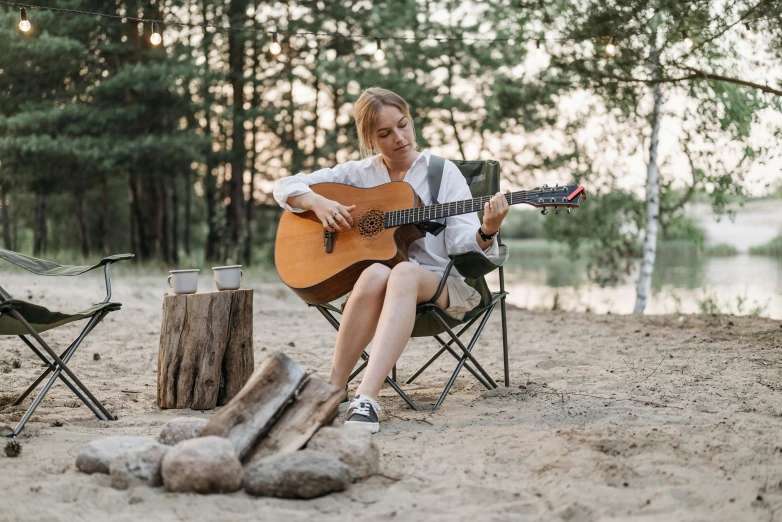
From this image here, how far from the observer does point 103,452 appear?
2.04 meters

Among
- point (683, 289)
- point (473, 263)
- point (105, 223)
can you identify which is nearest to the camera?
point (473, 263)

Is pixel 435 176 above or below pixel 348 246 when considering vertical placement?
above

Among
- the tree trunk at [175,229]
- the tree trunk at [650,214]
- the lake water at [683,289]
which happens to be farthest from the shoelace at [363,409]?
the tree trunk at [175,229]

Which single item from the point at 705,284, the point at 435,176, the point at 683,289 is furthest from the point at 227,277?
the point at 705,284

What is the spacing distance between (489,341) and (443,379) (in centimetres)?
144

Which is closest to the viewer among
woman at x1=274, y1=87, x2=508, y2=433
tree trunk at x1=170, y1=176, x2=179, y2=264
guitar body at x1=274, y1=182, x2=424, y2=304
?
woman at x1=274, y1=87, x2=508, y2=433

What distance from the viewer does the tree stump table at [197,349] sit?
3008 mm

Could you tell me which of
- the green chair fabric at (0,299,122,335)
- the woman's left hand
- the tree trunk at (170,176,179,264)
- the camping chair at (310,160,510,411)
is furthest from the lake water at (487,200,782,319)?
the tree trunk at (170,176,179,264)

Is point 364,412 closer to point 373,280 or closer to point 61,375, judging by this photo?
point 373,280

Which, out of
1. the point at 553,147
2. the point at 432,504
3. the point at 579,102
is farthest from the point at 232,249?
the point at 432,504

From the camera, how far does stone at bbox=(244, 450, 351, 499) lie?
1.86m

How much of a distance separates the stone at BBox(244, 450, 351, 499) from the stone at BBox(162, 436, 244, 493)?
0.05 metres

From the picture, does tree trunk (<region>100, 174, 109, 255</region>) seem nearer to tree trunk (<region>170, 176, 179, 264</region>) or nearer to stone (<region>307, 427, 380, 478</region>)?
tree trunk (<region>170, 176, 179, 264</region>)

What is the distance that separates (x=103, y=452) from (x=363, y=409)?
820 millimetres
